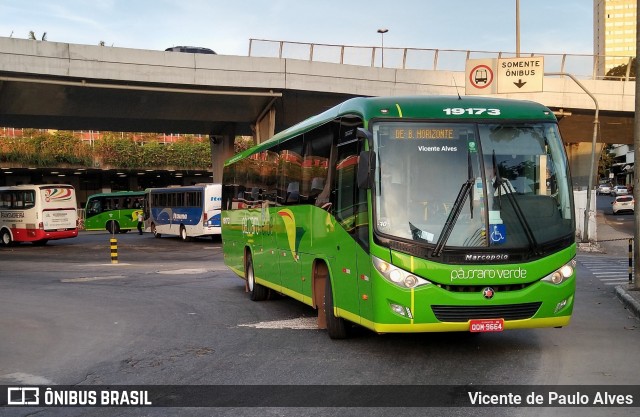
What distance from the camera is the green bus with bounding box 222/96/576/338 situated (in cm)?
867

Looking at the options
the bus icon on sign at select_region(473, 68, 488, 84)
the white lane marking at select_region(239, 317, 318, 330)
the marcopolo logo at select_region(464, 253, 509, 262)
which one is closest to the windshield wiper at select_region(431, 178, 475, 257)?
the marcopolo logo at select_region(464, 253, 509, 262)

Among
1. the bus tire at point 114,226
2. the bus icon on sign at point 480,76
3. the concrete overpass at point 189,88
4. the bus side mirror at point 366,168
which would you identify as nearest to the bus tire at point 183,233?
the concrete overpass at point 189,88

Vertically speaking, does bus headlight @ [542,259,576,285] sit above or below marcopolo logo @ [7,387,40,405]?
above

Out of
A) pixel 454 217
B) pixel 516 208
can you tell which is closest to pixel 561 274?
pixel 516 208

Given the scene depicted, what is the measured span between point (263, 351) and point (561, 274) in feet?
12.3

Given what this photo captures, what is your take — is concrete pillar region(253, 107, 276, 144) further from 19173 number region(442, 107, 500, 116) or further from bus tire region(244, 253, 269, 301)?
19173 number region(442, 107, 500, 116)

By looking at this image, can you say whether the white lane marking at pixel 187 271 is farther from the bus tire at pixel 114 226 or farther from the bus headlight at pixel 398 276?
the bus tire at pixel 114 226

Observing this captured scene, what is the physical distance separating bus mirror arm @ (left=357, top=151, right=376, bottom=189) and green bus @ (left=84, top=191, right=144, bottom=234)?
→ 5167 cm

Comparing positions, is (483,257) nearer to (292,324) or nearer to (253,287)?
(292,324)

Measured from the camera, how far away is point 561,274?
9.05 m

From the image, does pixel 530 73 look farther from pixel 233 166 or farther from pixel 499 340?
pixel 499 340

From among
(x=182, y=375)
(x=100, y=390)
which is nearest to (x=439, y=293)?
(x=182, y=375)

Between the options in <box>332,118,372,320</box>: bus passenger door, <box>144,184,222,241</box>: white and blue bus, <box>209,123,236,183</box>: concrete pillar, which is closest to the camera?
<box>332,118,372,320</box>: bus passenger door

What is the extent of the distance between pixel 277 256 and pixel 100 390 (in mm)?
5934
